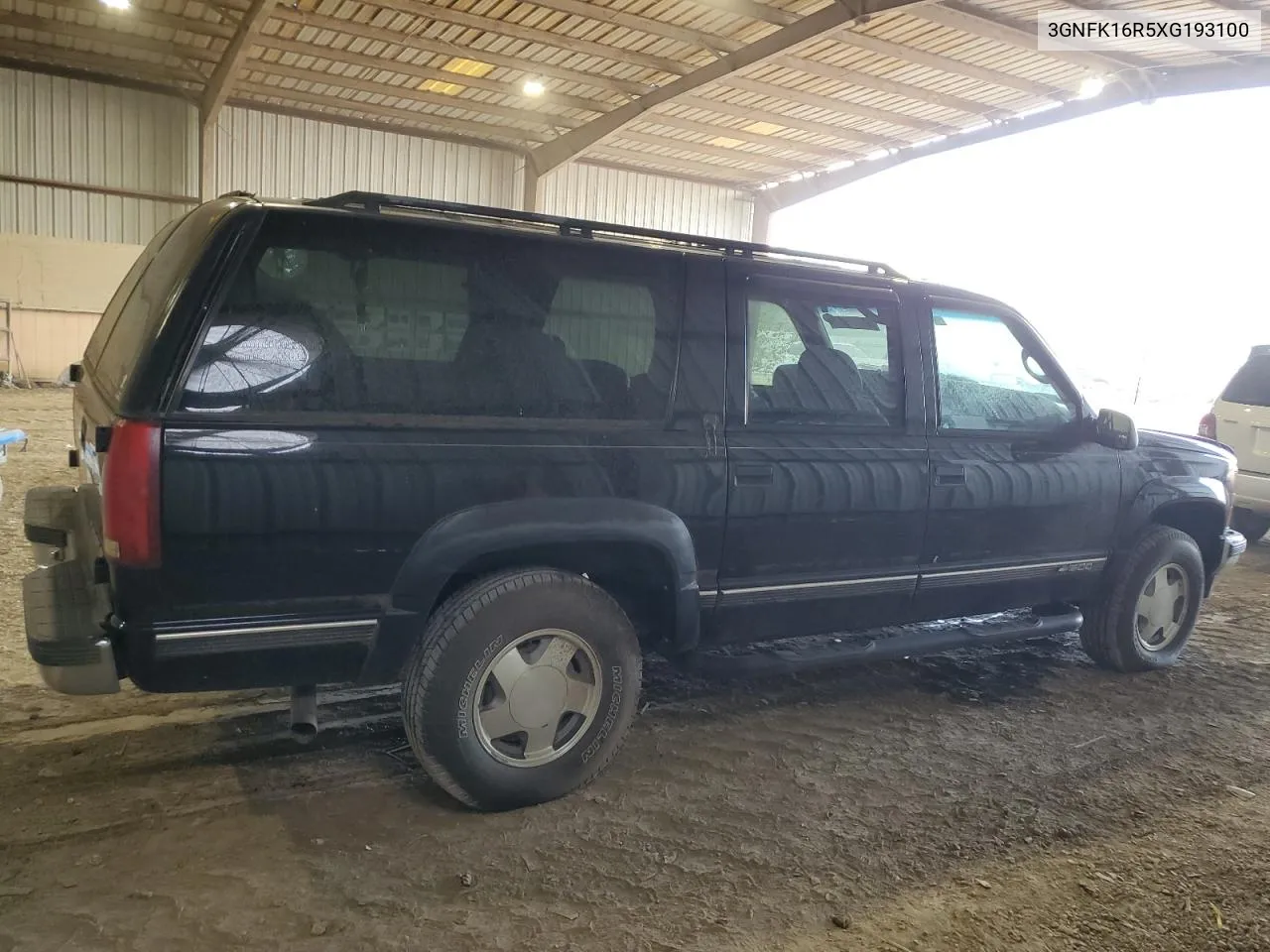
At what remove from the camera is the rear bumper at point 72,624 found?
2.54 meters

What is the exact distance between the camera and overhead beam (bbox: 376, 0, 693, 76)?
41.9 ft

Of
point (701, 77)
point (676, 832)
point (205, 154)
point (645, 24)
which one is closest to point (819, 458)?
point (676, 832)

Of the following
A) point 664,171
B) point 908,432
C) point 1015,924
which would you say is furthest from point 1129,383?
point 1015,924

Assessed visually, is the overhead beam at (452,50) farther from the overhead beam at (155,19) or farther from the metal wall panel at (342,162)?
the metal wall panel at (342,162)

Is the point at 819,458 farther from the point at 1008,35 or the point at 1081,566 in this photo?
→ the point at 1008,35

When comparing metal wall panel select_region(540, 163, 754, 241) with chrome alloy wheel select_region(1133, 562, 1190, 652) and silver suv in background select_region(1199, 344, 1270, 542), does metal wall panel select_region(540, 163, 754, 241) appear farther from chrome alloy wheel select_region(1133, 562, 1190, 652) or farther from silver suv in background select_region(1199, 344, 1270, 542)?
chrome alloy wheel select_region(1133, 562, 1190, 652)

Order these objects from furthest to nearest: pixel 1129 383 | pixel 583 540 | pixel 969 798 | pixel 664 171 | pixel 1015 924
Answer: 1. pixel 664 171
2. pixel 1129 383
3. pixel 969 798
4. pixel 583 540
5. pixel 1015 924

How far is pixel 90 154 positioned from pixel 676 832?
1826 centimetres

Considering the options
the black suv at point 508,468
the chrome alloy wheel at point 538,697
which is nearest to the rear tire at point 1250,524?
the black suv at point 508,468

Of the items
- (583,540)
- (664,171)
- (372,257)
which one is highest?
(664,171)

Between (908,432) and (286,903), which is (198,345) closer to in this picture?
(286,903)

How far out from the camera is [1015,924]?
264 cm

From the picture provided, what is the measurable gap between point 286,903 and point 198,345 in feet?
5.05

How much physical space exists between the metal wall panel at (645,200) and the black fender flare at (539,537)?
18.2 meters
